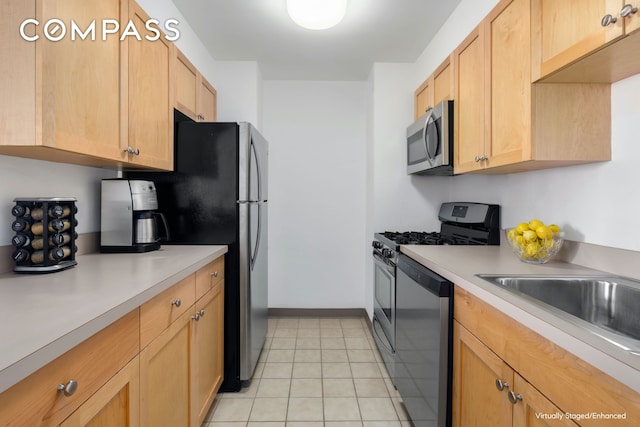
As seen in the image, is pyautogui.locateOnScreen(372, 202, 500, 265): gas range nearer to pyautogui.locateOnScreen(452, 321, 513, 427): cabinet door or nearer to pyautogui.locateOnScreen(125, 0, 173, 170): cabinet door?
pyautogui.locateOnScreen(452, 321, 513, 427): cabinet door

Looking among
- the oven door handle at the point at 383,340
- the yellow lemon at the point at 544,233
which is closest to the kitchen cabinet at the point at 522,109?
the yellow lemon at the point at 544,233

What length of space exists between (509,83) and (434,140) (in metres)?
0.85

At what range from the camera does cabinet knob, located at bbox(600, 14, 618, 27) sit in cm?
100

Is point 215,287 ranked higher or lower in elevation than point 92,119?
lower

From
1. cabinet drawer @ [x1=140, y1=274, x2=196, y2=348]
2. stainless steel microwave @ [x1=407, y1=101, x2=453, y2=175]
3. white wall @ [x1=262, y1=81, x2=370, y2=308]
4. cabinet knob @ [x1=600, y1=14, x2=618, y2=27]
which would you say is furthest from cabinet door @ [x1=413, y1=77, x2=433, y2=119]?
cabinet drawer @ [x1=140, y1=274, x2=196, y2=348]

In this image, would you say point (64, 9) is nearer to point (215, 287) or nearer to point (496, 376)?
point (215, 287)

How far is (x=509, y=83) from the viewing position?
1586 mm

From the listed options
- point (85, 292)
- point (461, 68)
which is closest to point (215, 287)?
point (85, 292)

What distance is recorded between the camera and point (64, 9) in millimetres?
1192

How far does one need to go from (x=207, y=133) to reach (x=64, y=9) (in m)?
1.05

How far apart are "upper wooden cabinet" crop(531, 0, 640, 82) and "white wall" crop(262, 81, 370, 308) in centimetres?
234

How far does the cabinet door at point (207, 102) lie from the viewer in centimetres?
271

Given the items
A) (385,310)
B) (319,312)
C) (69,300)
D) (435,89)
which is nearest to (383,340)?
(385,310)

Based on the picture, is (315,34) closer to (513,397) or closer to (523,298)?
(523,298)
